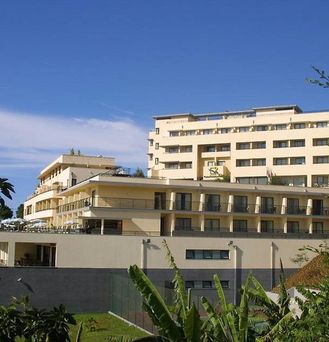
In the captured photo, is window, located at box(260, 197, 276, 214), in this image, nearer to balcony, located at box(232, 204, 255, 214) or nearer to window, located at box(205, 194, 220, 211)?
balcony, located at box(232, 204, 255, 214)

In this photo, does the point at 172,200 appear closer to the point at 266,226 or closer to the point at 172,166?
the point at 266,226

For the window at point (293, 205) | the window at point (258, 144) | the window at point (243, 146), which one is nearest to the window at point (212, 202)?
the window at point (293, 205)

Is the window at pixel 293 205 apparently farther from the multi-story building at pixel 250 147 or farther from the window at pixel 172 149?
the window at pixel 172 149

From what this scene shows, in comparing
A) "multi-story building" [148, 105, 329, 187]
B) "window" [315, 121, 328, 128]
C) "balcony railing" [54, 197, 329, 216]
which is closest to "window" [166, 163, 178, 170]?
"multi-story building" [148, 105, 329, 187]

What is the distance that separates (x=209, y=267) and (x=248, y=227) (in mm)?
7570

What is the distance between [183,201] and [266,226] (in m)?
7.92

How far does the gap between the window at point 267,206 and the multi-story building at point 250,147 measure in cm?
1848

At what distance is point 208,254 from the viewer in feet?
138

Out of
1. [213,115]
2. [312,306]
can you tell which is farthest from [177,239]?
[213,115]

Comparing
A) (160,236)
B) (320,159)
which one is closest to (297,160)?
(320,159)

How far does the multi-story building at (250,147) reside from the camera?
7044 cm

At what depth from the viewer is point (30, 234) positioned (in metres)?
37.9

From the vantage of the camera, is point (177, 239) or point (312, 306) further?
point (177, 239)

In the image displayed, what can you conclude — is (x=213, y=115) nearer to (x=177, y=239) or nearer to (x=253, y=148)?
(x=253, y=148)
